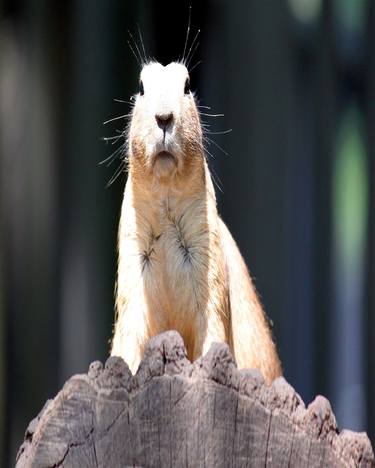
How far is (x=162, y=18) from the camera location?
6148 millimetres

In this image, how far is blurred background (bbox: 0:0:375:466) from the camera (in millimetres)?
6129

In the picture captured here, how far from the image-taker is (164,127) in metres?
4.13

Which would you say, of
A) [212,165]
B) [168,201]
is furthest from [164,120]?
[212,165]

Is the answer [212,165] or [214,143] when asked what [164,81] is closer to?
[214,143]

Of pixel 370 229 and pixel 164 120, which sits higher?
pixel 164 120

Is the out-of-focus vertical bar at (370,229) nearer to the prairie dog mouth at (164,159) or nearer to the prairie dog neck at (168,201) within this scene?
the prairie dog neck at (168,201)

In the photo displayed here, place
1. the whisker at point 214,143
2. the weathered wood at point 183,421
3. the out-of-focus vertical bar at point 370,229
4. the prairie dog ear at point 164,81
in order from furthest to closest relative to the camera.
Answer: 1. the out-of-focus vertical bar at point 370,229
2. the whisker at point 214,143
3. the prairie dog ear at point 164,81
4. the weathered wood at point 183,421

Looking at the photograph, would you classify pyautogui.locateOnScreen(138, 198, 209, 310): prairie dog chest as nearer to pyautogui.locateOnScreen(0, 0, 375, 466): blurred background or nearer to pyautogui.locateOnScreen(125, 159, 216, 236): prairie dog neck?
pyautogui.locateOnScreen(125, 159, 216, 236): prairie dog neck

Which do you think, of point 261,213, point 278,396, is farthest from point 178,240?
point 261,213

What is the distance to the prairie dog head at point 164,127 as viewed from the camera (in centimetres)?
414

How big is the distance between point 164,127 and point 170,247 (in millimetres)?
541

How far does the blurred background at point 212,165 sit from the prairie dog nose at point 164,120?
1.96 meters

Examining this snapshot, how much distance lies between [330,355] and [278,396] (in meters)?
3.38

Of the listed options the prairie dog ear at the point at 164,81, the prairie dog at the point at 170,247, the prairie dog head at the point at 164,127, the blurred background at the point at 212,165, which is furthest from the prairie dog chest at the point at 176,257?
the blurred background at the point at 212,165
